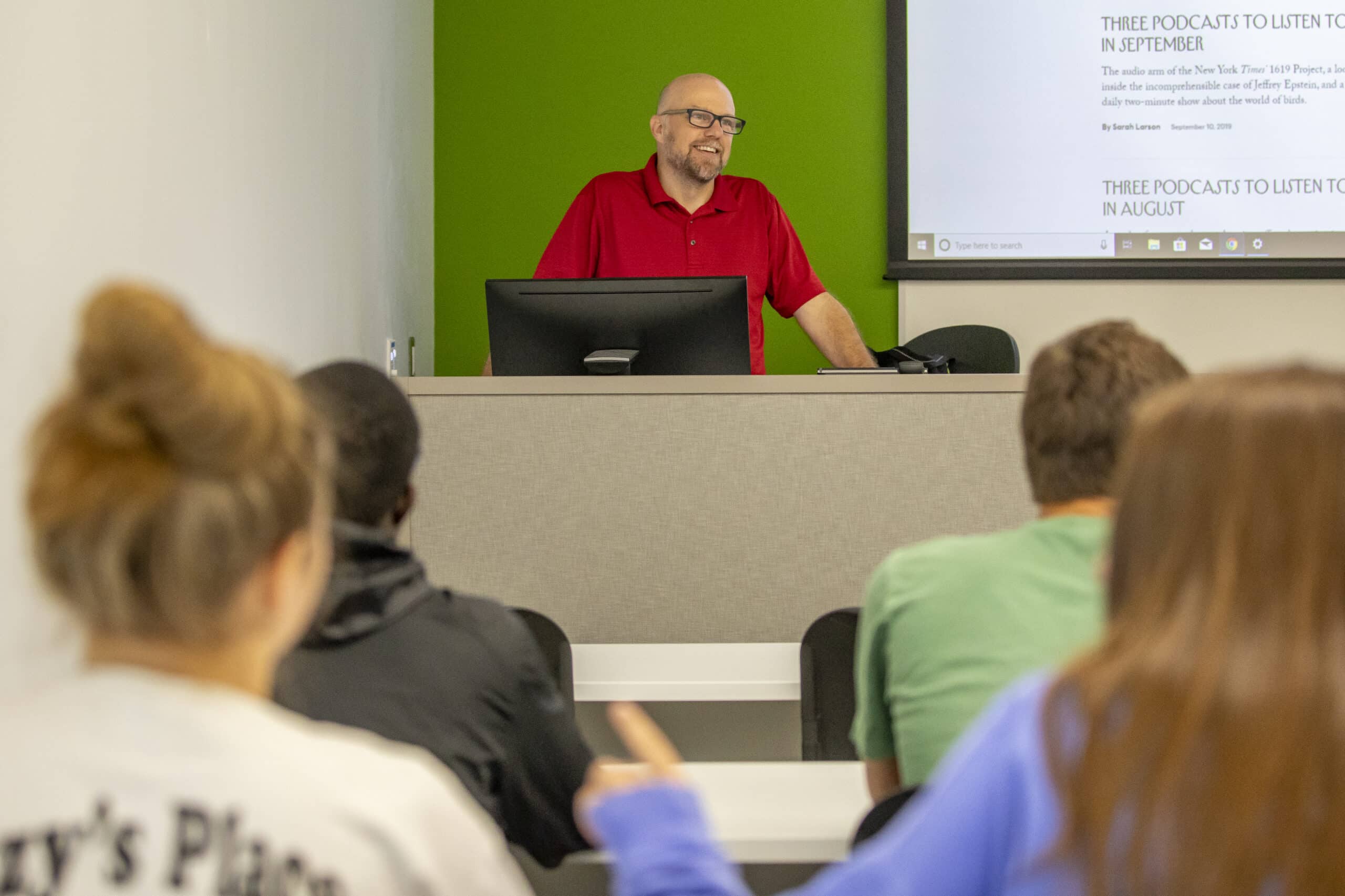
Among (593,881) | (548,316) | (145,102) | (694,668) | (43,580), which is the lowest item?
(593,881)

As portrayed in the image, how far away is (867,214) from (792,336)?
476mm

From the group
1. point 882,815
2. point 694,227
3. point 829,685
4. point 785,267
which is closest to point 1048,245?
point 785,267

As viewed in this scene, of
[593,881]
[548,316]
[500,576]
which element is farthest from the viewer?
[548,316]

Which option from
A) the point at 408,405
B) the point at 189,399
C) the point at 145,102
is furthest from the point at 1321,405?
the point at 145,102

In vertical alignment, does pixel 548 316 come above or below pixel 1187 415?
above

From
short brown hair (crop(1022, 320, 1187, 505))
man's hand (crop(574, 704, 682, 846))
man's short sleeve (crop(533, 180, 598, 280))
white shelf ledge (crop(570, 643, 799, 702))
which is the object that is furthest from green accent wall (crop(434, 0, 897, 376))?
man's hand (crop(574, 704, 682, 846))

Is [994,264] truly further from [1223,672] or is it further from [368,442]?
[1223,672]

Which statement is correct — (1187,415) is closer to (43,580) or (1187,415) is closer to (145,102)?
(43,580)

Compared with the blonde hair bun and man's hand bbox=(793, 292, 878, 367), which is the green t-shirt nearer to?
the blonde hair bun

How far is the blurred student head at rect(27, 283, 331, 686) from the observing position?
650mm

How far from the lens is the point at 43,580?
2.18 feet

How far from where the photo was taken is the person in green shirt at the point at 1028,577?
116cm

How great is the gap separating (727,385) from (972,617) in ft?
4.60

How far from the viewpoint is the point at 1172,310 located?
14.2ft
